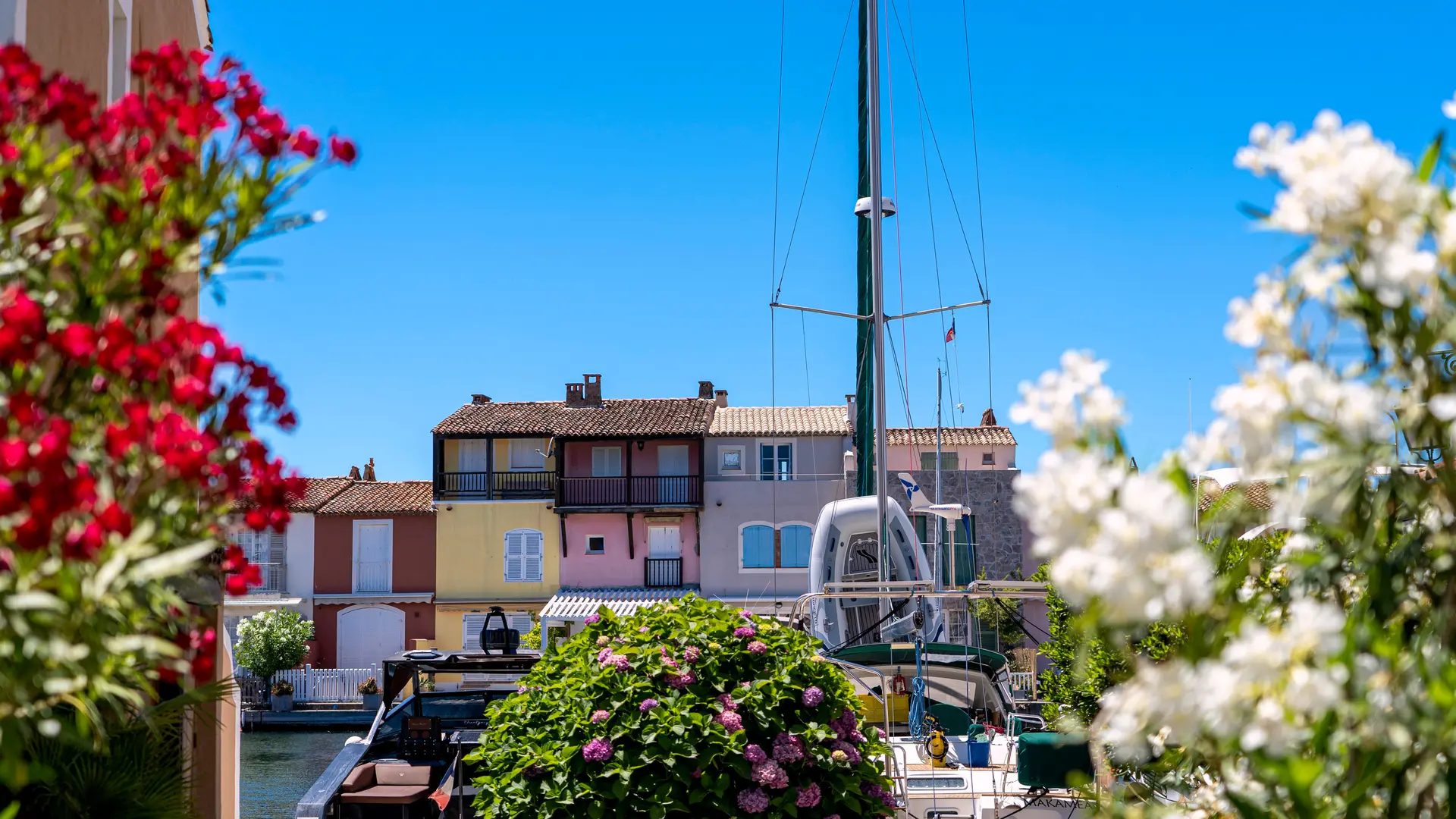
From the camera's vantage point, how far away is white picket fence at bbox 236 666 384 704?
39.3 m

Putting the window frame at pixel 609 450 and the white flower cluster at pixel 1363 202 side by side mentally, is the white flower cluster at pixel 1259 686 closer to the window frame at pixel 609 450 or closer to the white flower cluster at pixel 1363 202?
the white flower cluster at pixel 1363 202

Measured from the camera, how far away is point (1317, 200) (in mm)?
2262

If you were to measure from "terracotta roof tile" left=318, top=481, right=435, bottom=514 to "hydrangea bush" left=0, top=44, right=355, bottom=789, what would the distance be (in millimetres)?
39118

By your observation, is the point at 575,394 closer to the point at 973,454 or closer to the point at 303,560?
the point at 303,560

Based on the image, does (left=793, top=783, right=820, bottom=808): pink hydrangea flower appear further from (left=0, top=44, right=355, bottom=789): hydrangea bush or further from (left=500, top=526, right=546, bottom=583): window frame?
(left=500, top=526, right=546, bottom=583): window frame

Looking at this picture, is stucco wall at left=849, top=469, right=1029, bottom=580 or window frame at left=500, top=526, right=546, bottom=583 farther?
window frame at left=500, top=526, right=546, bottom=583

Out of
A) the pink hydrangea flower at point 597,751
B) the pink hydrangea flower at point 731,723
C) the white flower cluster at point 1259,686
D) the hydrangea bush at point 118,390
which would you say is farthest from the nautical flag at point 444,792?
the white flower cluster at point 1259,686

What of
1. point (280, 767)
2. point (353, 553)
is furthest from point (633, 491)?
point (280, 767)

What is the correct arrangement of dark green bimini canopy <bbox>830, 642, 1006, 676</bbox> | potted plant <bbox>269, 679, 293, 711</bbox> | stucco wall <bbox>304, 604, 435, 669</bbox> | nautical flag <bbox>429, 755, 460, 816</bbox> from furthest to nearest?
1. stucco wall <bbox>304, 604, 435, 669</bbox>
2. potted plant <bbox>269, 679, 293, 711</bbox>
3. dark green bimini canopy <bbox>830, 642, 1006, 676</bbox>
4. nautical flag <bbox>429, 755, 460, 816</bbox>

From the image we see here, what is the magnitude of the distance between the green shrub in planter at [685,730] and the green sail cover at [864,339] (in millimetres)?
11090

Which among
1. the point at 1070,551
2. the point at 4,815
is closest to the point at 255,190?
the point at 4,815

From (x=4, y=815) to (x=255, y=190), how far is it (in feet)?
4.72

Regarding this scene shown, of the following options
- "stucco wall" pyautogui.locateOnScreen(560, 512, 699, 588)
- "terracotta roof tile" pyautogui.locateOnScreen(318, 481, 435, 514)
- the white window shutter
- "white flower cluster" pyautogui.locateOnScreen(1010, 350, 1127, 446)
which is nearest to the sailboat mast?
"white flower cluster" pyautogui.locateOnScreen(1010, 350, 1127, 446)

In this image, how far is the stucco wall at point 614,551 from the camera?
39.9 m
